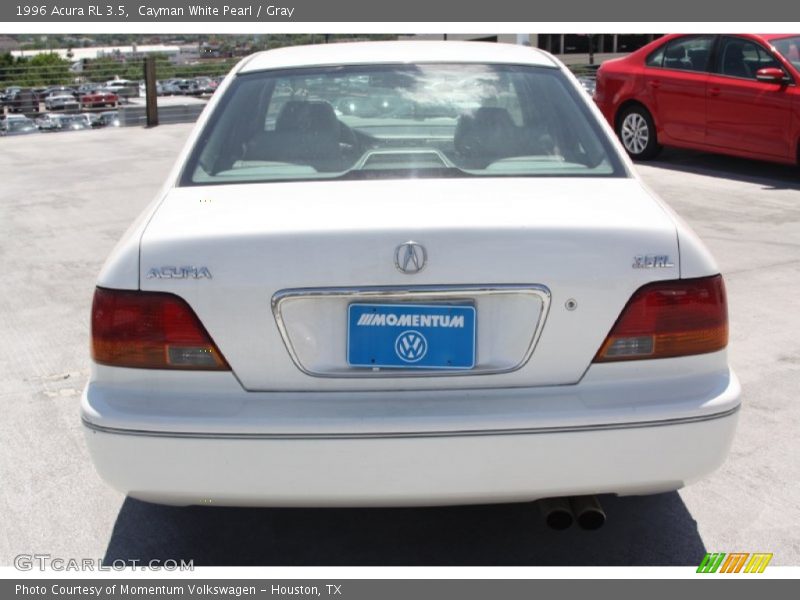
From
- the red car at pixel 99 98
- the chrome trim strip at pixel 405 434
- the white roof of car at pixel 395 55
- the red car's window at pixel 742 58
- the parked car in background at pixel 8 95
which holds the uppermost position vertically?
the white roof of car at pixel 395 55

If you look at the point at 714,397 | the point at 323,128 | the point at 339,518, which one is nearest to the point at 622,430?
the point at 714,397

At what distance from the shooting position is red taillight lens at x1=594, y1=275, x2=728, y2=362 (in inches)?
108

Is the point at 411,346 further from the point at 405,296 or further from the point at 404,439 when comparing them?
the point at 404,439

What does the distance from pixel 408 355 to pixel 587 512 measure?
2.32ft

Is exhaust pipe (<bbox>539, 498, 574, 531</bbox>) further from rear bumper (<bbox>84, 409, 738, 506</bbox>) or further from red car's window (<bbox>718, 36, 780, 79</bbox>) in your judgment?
red car's window (<bbox>718, 36, 780, 79</bbox>)

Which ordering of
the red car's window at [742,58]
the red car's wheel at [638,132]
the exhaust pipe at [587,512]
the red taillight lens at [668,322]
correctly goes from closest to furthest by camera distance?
the red taillight lens at [668,322]
the exhaust pipe at [587,512]
the red car's window at [742,58]
the red car's wheel at [638,132]

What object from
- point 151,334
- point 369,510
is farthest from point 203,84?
point 151,334

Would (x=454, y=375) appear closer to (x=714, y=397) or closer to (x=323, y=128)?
(x=714, y=397)

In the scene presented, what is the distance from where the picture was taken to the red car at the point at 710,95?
33.1ft

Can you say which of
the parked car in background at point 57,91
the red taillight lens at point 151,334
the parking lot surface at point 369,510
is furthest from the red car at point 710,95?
the parked car in background at point 57,91

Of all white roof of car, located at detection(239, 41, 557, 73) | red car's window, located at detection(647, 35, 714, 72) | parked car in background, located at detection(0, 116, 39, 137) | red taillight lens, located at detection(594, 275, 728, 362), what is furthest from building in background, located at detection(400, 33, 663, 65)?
red taillight lens, located at detection(594, 275, 728, 362)

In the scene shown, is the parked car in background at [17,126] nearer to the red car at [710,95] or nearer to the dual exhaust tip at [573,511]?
the red car at [710,95]

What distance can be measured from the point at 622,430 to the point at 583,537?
83 cm

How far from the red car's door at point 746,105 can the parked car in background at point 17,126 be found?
1164 cm
